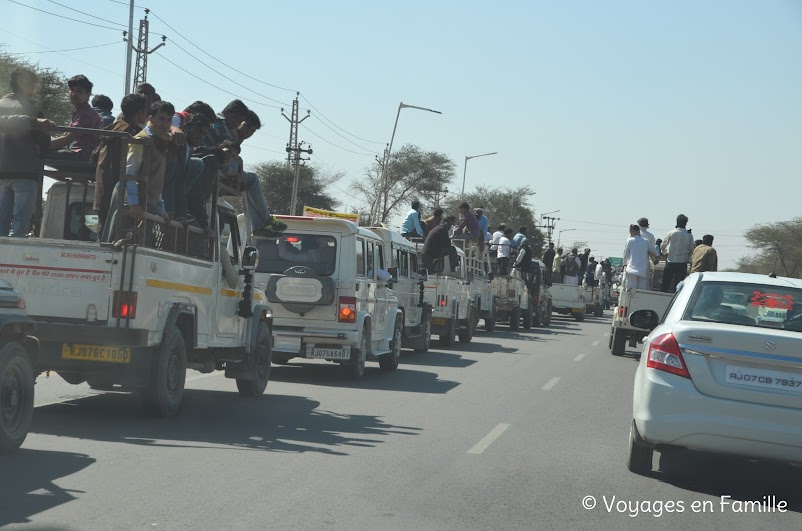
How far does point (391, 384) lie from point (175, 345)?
208 inches

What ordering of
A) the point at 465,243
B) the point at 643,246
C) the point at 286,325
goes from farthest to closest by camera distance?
the point at 465,243
the point at 643,246
the point at 286,325

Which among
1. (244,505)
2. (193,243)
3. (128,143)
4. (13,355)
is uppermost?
(128,143)

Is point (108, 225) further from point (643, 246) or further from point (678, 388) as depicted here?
point (643, 246)

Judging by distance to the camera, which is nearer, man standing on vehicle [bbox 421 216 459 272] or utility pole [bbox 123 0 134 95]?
man standing on vehicle [bbox 421 216 459 272]

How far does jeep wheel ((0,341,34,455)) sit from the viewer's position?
26.0ft

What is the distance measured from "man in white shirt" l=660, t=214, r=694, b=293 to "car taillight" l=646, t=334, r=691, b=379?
13.4m

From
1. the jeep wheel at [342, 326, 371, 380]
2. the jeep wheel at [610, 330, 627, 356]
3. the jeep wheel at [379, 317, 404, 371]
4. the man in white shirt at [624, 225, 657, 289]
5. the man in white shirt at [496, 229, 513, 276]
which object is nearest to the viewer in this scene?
the jeep wheel at [342, 326, 371, 380]

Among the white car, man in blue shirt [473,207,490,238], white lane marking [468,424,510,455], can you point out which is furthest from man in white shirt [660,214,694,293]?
the white car

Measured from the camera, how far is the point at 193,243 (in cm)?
1099

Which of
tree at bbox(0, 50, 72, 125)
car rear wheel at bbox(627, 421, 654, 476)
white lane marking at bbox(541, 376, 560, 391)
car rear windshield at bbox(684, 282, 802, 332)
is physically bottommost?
car rear wheel at bbox(627, 421, 654, 476)

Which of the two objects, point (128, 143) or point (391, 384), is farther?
point (391, 384)

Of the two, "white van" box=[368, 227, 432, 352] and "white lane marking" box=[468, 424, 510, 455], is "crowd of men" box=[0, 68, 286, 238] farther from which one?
"white van" box=[368, 227, 432, 352]

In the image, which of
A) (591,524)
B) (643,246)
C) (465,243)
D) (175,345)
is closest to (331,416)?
(175,345)

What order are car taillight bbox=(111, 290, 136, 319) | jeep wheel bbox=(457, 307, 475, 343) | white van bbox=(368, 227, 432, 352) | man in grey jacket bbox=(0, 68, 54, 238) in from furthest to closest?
jeep wheel bbox=(457, 307, 475, 343)
white van bbox=(368, 227, 432, 352)
man in grey jacket bbox=(0, 68, 54, 238)
car taillight bbox=(111, 290, 136, 319)
